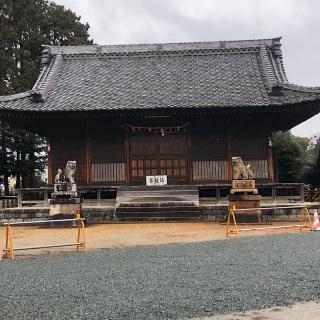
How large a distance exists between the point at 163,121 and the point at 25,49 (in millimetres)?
19473

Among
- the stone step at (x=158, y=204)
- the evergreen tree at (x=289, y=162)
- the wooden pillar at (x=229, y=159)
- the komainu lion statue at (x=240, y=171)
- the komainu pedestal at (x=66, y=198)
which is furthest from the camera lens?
the evergreen tree at (x=289, y=162)

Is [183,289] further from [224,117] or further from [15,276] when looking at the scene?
[224,117]

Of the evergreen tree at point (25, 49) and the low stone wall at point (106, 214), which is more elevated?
the evergreen tree at point (25, 49)

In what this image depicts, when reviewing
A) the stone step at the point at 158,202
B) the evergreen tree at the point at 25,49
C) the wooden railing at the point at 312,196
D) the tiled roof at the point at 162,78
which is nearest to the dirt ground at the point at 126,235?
the stone step at the point at 158,202

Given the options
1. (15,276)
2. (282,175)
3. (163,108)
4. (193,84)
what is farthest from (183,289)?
(282,175)

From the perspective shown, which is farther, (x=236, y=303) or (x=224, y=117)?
(x=224, y=117)

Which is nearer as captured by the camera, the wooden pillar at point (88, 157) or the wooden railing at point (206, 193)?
the wooden railing at point (206, 193)

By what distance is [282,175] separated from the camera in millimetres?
30078

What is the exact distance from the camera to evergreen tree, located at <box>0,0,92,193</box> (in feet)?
105

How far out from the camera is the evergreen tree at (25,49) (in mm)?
31984

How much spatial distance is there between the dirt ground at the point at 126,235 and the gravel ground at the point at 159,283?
240 cm

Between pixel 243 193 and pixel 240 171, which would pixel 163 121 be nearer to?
pixel 240 171

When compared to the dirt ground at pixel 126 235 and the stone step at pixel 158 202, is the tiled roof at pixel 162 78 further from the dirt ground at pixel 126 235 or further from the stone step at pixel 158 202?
the dirt ground at pixel 126 235

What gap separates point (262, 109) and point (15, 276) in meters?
14.6
